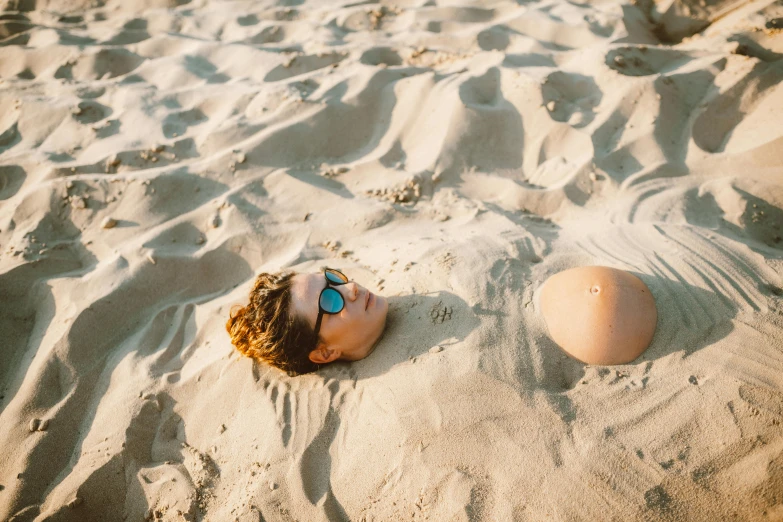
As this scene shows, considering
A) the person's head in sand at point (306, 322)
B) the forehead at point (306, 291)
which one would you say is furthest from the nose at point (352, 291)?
the forehead at point (306, 291)

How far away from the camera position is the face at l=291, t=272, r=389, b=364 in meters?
1.93

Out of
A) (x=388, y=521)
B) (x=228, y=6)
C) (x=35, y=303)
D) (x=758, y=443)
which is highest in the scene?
(x=228, y=6)

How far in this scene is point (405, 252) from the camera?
2422mm

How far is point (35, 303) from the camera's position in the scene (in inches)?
99.3

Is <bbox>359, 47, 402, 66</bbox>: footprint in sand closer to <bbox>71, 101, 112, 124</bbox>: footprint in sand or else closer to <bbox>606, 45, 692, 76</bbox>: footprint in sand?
<bbox>606, 45, 692, 76</bbox>: footprint in sand

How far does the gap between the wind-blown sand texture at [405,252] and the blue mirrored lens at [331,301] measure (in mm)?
313

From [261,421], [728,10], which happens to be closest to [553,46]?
[728,10]

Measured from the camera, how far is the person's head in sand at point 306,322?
6.28ft

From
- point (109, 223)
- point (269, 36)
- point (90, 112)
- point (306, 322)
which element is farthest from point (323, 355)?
point (269, 36)

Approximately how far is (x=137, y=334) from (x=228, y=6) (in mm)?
4126

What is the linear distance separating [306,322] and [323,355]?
7.3 inches

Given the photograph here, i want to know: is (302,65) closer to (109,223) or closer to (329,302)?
(109,223)

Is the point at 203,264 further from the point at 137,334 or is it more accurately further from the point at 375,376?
the point at 375,376

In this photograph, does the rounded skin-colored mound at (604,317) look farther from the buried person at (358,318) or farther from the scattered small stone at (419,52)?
the scattered small stone at (419,52)
